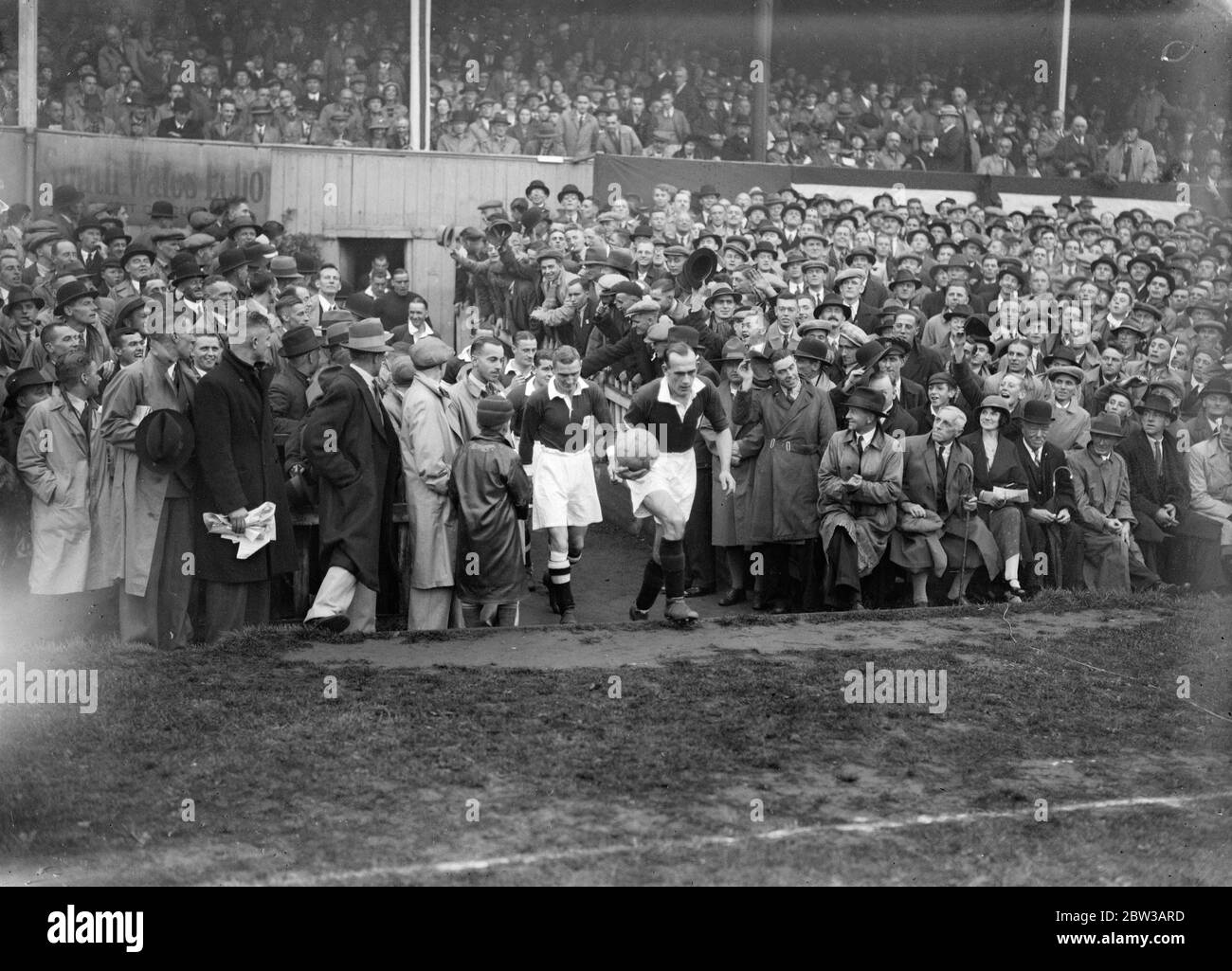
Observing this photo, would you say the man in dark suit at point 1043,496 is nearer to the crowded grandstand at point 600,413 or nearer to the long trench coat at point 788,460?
the crowded grandstand at point 600,413

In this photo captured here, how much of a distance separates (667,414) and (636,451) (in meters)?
0.35

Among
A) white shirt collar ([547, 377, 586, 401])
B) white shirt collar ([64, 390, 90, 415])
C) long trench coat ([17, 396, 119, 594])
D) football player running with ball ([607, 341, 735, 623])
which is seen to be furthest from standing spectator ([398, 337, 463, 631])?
white shirt collar ([64, 390, 90, 415])

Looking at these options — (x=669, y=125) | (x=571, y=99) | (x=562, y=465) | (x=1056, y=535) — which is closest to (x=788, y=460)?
(x=562, y=465)

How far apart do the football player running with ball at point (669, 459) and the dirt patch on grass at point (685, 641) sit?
34 cm

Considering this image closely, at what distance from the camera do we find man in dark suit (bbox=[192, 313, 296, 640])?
848 centimetres

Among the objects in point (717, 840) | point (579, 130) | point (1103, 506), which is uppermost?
point (579, 130)

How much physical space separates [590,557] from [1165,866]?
20.3 ft

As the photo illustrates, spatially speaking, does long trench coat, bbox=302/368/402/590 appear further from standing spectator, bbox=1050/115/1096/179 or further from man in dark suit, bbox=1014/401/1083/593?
standing spectator, bbox=1050/115/1096/179

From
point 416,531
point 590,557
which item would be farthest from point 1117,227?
point 416,531

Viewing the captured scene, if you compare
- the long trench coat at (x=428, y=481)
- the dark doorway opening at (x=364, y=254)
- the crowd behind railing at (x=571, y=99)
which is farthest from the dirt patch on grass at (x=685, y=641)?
the crowd behind railing at (x=571, y=99)

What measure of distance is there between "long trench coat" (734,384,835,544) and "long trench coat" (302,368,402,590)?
8.77 ft

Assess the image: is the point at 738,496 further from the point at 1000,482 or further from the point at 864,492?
the point at 1000,482


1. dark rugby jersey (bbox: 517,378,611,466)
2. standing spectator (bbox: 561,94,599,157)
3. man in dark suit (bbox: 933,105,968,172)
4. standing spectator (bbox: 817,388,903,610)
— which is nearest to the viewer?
dark rugby jersey (bbox: 517,378,611,466)

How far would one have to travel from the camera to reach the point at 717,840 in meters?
6.16
